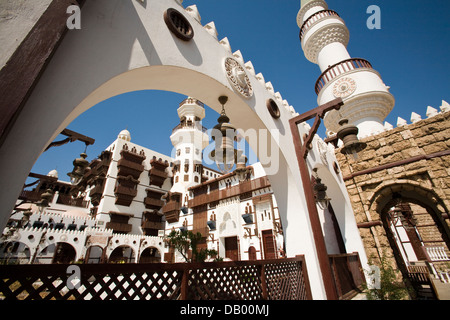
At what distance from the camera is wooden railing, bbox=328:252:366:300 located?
15.8 ft

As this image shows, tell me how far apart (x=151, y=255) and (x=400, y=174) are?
73.6ft

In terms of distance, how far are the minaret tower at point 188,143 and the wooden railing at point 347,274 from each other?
60.1ft

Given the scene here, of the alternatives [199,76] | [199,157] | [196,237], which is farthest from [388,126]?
[199,157]

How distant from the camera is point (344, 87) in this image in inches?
393

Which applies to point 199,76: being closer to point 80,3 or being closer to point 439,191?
point 80,3

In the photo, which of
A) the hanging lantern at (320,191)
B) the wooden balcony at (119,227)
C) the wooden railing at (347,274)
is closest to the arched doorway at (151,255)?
the wooden balcony at (119,227)

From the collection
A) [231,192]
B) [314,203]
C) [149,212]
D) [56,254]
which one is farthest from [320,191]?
[149,212]

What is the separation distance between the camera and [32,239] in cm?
1390

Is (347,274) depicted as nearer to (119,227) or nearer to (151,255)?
(151,255)

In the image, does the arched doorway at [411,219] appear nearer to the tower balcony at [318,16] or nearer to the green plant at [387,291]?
the green plant at [387,291]

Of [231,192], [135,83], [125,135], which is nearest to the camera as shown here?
[135,83]

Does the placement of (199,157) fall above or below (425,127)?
above

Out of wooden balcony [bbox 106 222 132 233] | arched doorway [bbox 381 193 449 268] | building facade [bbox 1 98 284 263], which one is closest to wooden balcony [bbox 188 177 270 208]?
building facade [bbox 1 98 284 263]
